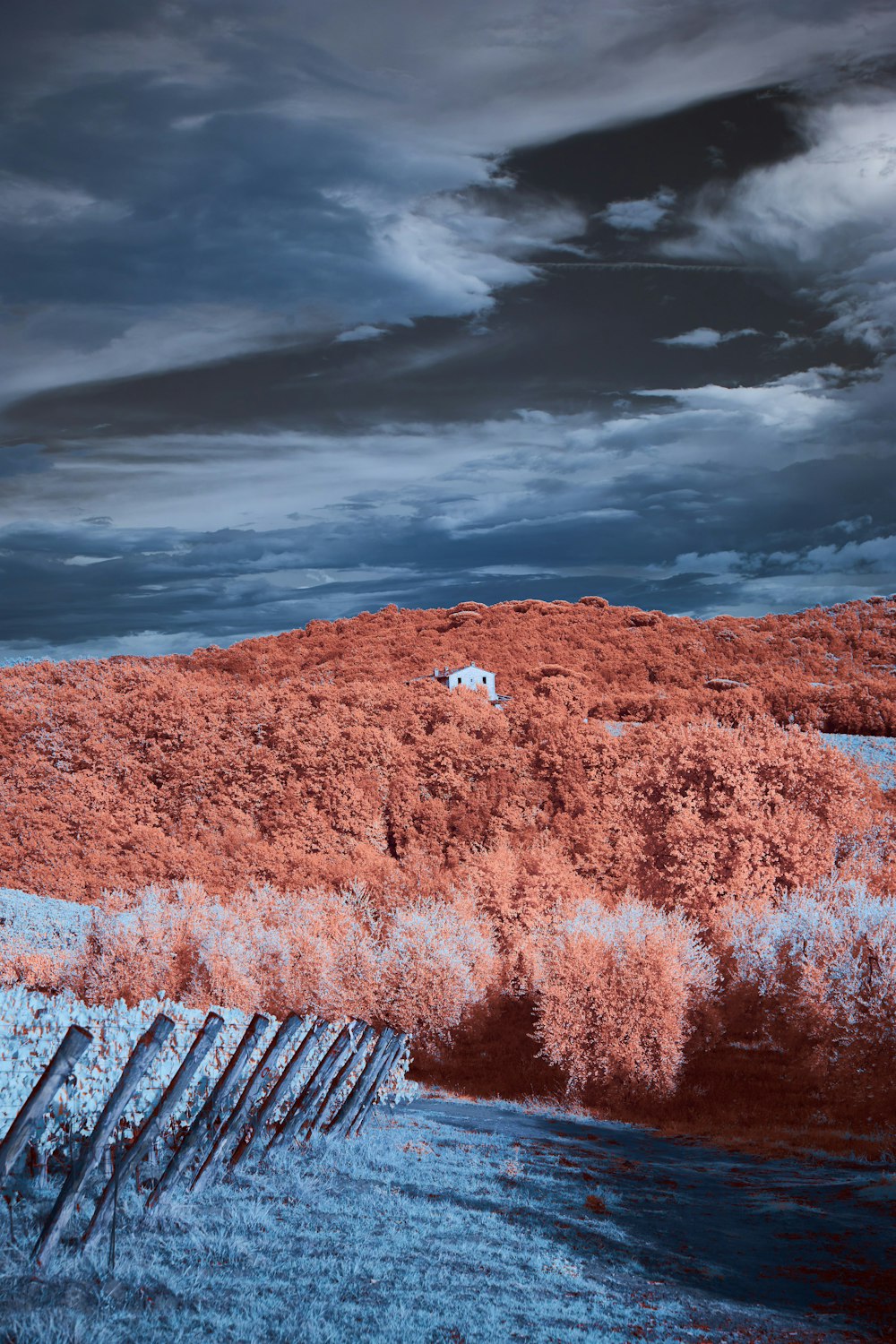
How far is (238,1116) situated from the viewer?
10719 millimetres

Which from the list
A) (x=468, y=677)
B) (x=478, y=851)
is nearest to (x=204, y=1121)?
(x=478, y=851)

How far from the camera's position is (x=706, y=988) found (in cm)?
2528

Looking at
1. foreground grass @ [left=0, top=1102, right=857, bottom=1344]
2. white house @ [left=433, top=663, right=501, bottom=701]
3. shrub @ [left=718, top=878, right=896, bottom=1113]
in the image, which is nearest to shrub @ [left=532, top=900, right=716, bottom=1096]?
shrub @ [left=718, top=878, right=896, bottom=1113]

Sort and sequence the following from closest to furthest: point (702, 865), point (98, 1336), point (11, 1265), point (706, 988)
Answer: point (98, 1336)
point (11, 1265)
point (706, 988)
point (702, 865)

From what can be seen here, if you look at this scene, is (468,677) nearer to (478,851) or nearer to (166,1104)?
(478,851)

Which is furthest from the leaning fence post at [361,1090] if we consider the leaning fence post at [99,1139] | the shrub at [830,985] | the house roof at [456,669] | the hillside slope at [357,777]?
the house roof at [456,669]

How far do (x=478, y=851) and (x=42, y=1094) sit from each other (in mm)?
31107

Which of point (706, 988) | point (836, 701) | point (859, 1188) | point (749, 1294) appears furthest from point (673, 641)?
point (749, 1294)

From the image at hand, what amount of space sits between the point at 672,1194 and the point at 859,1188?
2687mm

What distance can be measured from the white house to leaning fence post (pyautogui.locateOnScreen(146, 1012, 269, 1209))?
50.0m

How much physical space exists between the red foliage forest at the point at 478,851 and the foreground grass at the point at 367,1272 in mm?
11250

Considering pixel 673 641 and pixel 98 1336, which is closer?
pixel 98 1336

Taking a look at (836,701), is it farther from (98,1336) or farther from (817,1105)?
(98,1336)

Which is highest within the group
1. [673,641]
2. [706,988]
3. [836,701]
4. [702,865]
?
[673,641]
